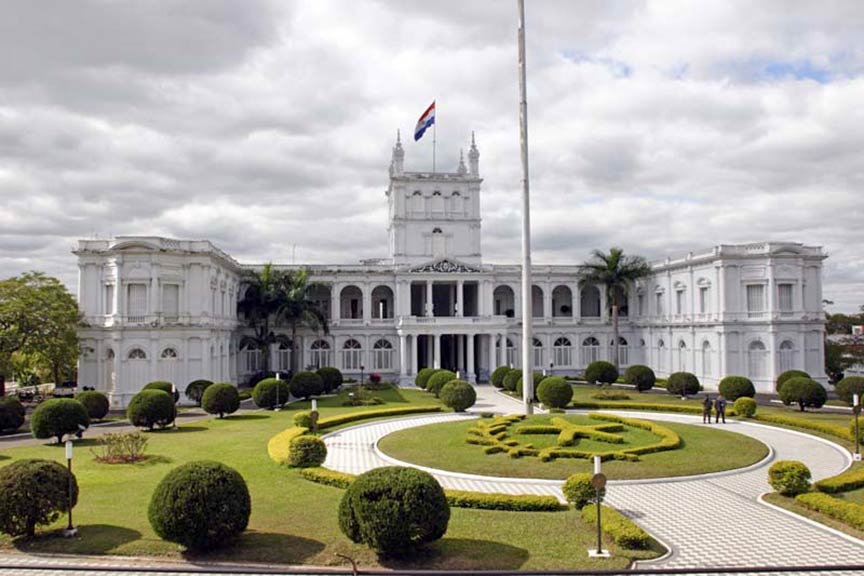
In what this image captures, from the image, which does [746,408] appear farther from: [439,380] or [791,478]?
[439,380]

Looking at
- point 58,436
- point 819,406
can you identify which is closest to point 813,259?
point 819,406

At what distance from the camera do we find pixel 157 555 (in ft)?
46.0

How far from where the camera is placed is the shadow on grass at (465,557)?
13250mm

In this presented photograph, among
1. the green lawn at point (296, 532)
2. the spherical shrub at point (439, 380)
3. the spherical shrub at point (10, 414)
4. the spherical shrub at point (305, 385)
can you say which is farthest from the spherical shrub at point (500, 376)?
the spherical shrub at point (10, 414)

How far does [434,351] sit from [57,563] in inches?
1866

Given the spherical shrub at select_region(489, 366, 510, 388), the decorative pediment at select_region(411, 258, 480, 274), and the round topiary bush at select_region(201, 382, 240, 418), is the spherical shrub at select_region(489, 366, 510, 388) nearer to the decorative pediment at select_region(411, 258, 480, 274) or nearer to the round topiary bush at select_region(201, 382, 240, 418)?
the decorative pediment at select_region(411, 258, 480, 274)

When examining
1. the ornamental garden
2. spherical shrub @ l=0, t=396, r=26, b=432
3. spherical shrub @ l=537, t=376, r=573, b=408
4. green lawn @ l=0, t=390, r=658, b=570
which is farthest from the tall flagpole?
spherical shrub @ l=0, t=396, r=26, b=432

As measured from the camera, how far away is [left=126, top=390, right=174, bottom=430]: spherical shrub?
101 feet

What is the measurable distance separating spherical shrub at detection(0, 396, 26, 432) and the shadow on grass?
25260 mm

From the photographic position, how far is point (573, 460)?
914 inches

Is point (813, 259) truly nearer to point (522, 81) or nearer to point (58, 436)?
point (522, 81)

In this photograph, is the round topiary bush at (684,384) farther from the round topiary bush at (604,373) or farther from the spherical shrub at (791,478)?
the spherical shrub at (791,478)

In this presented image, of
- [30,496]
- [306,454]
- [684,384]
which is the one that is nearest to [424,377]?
[684,384]

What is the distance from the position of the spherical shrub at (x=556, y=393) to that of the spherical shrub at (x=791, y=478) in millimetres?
18540
